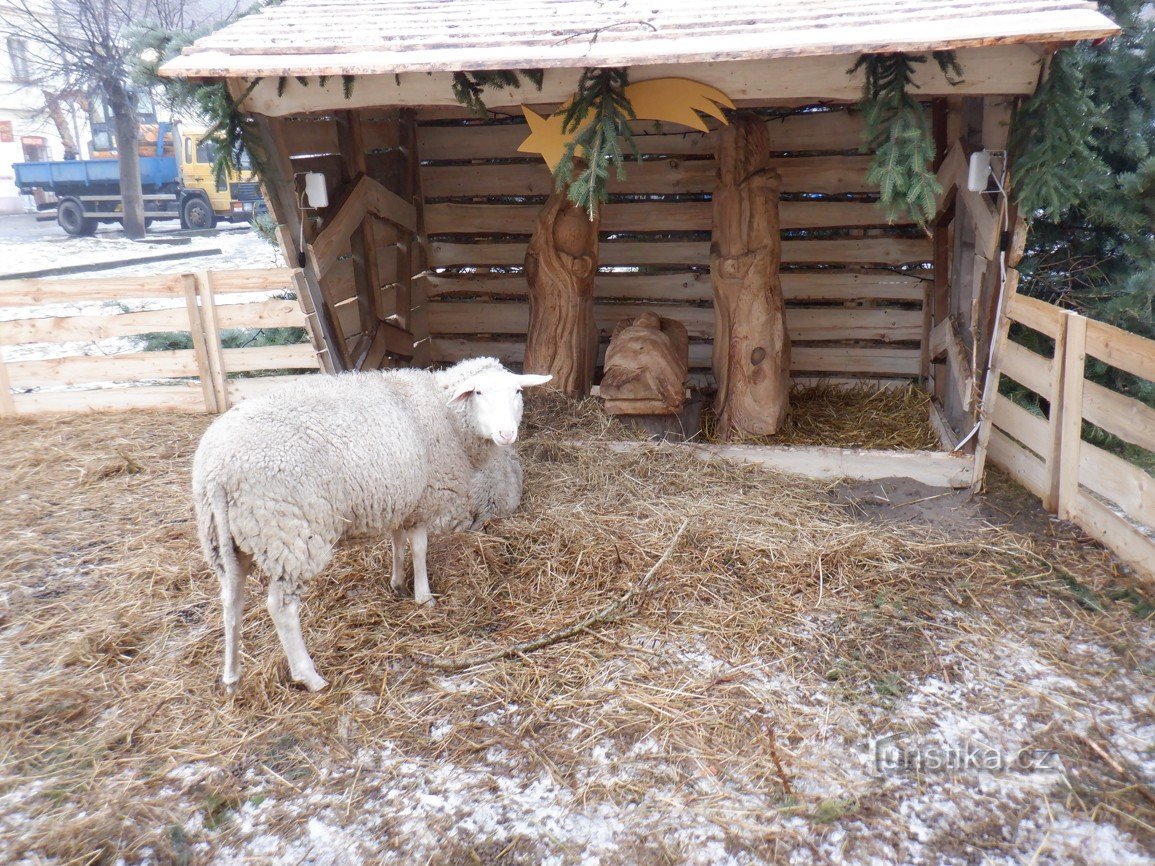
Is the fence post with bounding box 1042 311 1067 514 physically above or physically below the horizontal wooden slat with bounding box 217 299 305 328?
below

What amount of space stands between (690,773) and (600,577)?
50.4 inches

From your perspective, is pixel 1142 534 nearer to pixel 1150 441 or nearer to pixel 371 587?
pixel 1150 441

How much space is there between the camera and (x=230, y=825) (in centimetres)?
251

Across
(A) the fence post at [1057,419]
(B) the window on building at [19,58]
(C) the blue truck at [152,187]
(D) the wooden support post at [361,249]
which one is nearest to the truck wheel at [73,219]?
(C) the blue truck at [152,187]

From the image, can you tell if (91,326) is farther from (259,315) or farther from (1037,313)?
(1037,313)

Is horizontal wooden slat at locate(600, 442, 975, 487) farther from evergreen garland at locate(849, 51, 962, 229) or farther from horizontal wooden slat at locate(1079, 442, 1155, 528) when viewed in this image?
evergreen garland at locate(849, 51, 962, 229)

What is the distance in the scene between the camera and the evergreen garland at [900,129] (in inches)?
→ 149

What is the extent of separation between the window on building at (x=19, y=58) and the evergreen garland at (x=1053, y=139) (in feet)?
42.0

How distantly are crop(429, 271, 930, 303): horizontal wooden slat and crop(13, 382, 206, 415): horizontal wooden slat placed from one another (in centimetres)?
217

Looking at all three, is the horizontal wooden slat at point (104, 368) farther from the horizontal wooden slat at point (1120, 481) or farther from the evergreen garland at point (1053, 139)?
the horizontal wooden slat at point (1120, 481)

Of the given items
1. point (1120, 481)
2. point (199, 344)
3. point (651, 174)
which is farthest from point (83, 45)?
point (1120, 481)

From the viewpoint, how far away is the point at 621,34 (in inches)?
158

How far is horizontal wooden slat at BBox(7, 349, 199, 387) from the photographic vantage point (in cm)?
666

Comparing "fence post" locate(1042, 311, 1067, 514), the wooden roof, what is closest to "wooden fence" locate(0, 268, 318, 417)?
the wooden roof
